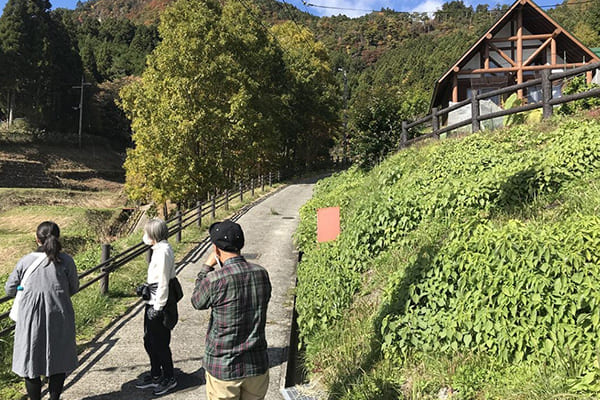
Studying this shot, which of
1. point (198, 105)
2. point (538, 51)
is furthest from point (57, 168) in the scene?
point (538, 51)

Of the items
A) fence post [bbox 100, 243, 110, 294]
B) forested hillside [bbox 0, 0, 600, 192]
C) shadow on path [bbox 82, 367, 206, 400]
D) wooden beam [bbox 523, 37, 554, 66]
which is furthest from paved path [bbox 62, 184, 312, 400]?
wooden beam [bbox 523, 37, 554, 66]

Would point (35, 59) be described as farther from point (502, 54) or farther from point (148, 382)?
point (148, 382)

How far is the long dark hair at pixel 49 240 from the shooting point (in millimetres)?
3777

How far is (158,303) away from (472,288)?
2.92m

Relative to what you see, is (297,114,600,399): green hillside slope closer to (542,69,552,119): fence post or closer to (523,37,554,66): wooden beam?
(542,69,552,119): fence post

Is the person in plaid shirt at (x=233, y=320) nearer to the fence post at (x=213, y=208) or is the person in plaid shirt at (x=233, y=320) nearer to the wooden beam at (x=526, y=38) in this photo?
the fence post at (x=213, y=208)

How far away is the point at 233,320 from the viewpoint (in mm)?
3014

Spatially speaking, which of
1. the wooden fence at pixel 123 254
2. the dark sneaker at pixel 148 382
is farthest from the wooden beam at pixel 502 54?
the dark sneaker at pixel 148 382

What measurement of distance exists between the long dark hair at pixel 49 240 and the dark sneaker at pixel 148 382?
161cm

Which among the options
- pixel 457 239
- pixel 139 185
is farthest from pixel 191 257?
pixel 139 185

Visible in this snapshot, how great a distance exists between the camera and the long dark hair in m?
3.78

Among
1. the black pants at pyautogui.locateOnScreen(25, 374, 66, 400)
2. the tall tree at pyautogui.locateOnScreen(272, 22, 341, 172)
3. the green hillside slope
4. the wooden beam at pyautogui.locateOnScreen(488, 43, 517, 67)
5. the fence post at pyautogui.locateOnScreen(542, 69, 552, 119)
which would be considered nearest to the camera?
the green hillside slope

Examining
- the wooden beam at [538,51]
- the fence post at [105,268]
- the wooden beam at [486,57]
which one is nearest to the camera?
the fence post at [105,268]

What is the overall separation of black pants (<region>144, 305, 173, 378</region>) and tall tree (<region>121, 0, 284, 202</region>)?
17.9 metres
